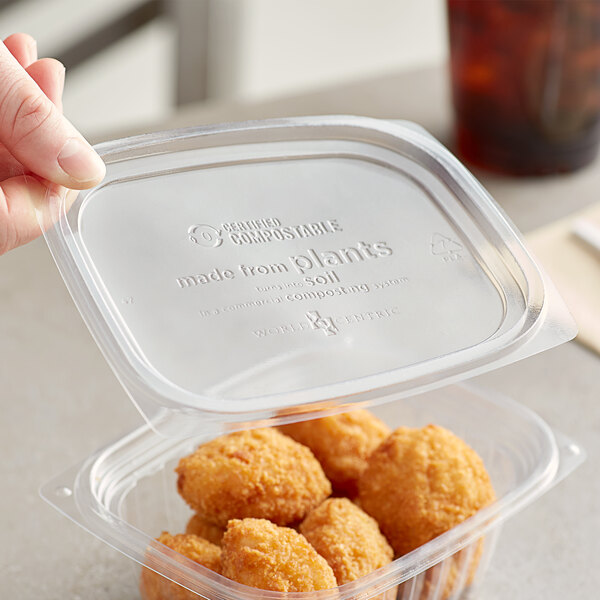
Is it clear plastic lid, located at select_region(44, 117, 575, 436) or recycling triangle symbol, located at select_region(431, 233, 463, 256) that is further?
recycling triangle symbol, located at select_region(431, 233, 463, 256)

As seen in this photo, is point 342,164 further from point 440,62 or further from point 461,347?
point 440,62

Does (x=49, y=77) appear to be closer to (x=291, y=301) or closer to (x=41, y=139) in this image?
(x=41, y=139)

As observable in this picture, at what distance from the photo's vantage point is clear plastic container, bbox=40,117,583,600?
2.23ft

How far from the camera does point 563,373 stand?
1.18m

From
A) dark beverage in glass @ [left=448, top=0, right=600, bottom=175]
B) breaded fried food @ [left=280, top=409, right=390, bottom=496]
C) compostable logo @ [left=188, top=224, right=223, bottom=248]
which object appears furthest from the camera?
dark beverage in glass @ [left=448, top=0, right=600, bottom=175]

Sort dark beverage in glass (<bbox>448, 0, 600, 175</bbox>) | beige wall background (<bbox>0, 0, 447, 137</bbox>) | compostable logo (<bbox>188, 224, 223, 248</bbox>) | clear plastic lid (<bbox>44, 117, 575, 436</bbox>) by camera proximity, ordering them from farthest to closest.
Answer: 1. beige wall background (<bbox>0, 0, 447, 137</bbox>)
2. dark beverage in glass (<bbox>448, 0, 600, 175</bbox>)
3. compostable logo (<bbox>188, 224, 223, 248</bbox>)
4. clear plastic lid (<bbox>44, 117, 575, 436</bbox>)

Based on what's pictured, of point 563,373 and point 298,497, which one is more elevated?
point 298,497

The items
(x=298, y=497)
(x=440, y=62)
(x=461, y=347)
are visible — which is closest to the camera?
(x=461, y=347)

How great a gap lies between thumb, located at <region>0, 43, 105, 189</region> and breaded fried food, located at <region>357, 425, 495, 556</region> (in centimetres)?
35

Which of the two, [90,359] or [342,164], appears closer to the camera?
[342,164]

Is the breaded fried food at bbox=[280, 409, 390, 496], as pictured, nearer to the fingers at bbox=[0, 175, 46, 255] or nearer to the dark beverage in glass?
the fingers at bbox=[0, 175, 46, 255]

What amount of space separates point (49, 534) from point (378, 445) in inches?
13.6

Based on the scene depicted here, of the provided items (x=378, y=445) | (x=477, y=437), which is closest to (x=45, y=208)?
(x=378, y=445)

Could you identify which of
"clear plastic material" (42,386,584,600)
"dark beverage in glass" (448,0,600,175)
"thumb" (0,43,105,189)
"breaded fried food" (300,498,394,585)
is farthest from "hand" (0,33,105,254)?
"dark beverage in glass" (448,0,600,175)
